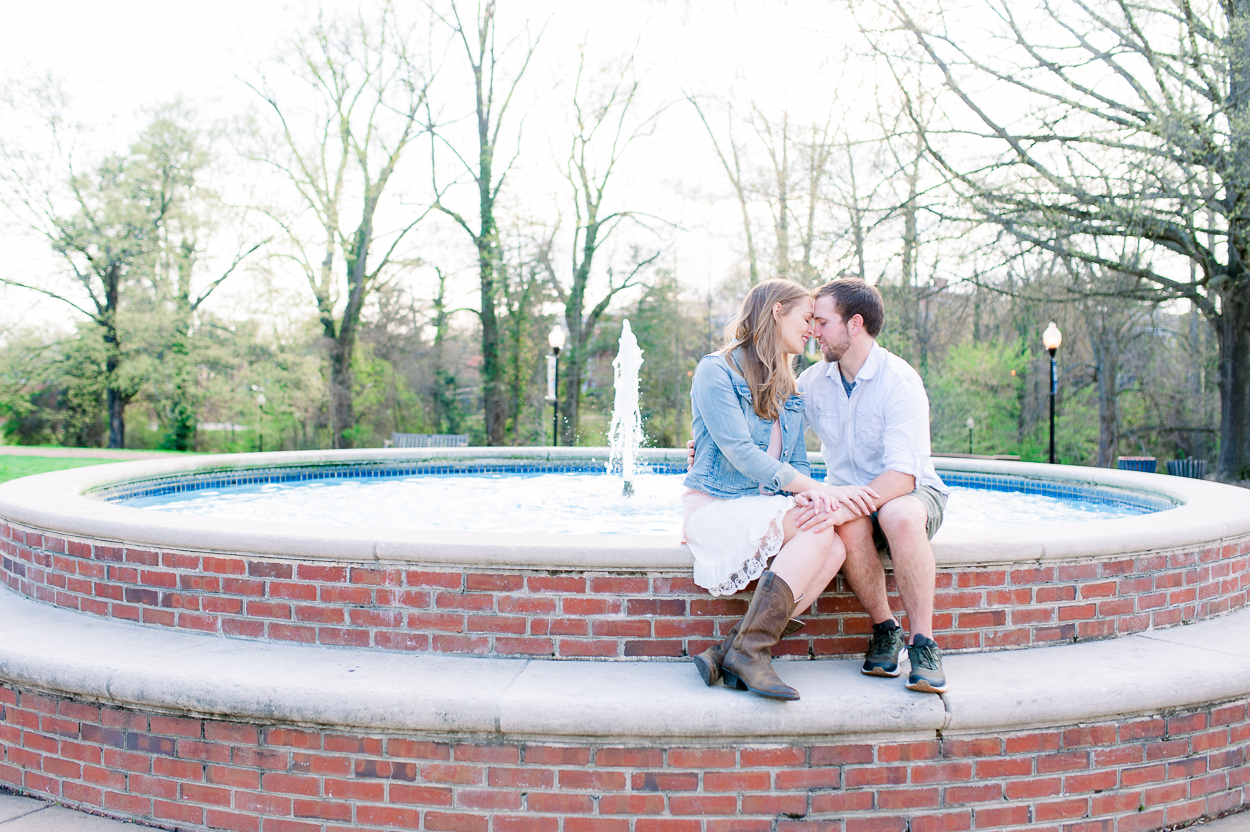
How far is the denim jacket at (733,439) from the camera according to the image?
3.07 meters

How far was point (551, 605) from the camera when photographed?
3029 mm

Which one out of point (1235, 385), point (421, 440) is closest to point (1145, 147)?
point (1235, 385)

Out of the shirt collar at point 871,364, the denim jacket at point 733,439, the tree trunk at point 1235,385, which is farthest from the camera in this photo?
the tree trunk at point 1235,385

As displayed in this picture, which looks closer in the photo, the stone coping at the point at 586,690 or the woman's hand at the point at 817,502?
the stone coping at the point at 586,690

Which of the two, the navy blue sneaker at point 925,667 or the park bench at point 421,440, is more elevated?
the park bench at point 421,440

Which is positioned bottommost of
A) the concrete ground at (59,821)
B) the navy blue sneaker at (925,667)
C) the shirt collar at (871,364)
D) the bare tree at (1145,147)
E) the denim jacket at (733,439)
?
the concrete ground at (59,821)

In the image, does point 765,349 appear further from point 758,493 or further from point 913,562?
point 913,562

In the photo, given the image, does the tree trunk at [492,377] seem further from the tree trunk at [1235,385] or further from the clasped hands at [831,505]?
the clasped hands at [831,505]

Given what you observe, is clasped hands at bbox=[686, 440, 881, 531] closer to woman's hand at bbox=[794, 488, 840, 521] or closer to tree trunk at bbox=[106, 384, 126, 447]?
woman's hand at bbox=[794, 488, 840, 521]

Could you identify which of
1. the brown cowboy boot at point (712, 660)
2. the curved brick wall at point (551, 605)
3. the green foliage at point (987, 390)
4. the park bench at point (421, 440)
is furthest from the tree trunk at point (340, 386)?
the brown cowboy boot at point (712, 660)

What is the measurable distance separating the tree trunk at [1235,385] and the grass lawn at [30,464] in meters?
18.0

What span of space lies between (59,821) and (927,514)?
3.33 meters

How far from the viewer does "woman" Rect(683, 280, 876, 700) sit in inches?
108

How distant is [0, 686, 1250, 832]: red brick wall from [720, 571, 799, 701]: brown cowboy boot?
0.23 meters
